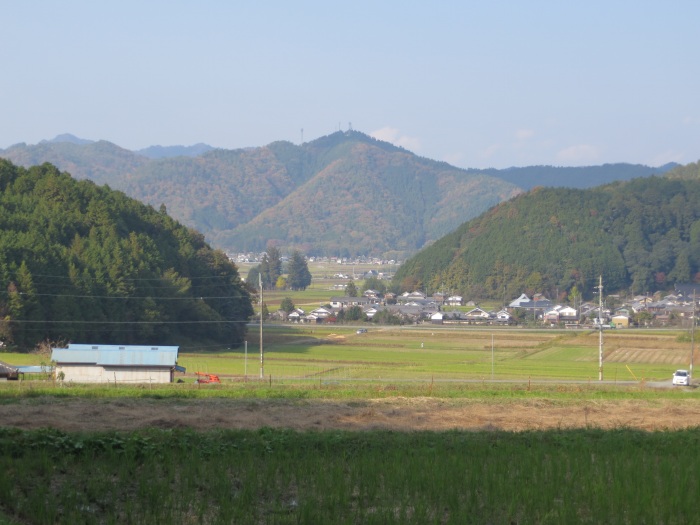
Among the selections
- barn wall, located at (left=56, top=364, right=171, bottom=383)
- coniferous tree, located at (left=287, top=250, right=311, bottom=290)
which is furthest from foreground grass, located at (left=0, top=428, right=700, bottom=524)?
coniferous tree, located at (left=287, top=250, right=311, bottom=290)

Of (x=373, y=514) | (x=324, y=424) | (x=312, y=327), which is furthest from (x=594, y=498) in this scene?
(x=312, y=327)

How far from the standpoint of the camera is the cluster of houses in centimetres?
7750

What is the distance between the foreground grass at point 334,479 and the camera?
32.7ft

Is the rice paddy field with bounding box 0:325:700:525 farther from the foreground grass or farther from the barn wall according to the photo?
the barn wall

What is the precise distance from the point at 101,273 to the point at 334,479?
38.6 meters

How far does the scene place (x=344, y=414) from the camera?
1827 centimetres

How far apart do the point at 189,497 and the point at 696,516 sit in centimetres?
555

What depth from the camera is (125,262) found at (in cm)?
5003

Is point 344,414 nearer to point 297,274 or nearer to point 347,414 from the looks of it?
point 347,414

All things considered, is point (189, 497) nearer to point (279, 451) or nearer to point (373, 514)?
point (373, 514)

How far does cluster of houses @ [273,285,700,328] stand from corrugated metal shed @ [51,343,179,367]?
4184 centimetres

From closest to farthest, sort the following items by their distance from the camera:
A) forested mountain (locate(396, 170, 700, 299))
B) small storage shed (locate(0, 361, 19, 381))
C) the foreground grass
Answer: the foreground grass
small storage shed (locate(0, 361, 19, 381))
forested mountain (locate(396, 170, 700, 299))

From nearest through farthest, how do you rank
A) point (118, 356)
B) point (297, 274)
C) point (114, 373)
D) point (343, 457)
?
point (343, 457) < point (114, 373) < point (118, 356) < point (297, 274)

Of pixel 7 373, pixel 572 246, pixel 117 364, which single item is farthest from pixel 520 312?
pixel 7 373
